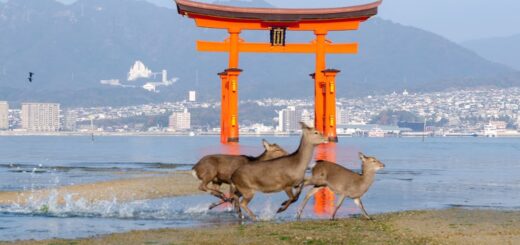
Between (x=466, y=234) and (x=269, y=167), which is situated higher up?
(x=269, y=167)

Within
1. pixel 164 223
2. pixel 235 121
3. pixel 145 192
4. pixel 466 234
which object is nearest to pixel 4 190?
pixel 145 192

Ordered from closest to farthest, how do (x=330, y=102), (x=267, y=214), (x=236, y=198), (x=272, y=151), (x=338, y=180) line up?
(x=338, y=180) → (x=236, y=198) → (x=272, y=151) → (x=267, y=214) → (x=330, y=102)

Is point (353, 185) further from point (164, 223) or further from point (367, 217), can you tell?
point (164, 223)

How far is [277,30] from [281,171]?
43.6m

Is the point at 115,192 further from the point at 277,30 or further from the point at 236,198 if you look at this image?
the point at 277,30

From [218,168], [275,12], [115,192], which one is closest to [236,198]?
[218,168]

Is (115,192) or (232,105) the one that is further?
(232,105)

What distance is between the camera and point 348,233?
1470cm

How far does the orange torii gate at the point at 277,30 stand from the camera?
187 ft

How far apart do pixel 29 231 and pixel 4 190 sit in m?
11.1

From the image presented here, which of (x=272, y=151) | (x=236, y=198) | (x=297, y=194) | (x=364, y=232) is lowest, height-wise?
(x=364, y=232)

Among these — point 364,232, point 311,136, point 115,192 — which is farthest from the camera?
point 115,192

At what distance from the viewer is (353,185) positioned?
55.2 feet

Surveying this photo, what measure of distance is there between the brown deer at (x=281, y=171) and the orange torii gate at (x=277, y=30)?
1572 inches
